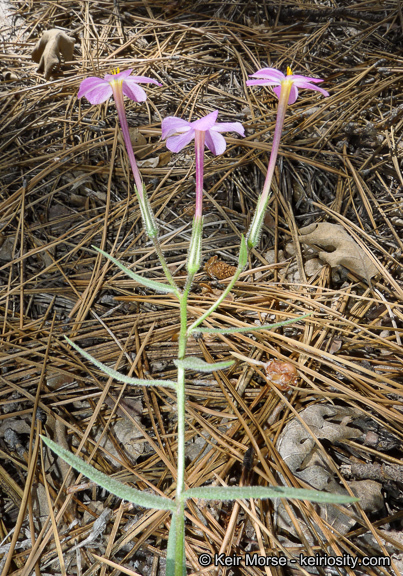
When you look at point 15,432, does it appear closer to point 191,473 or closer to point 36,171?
point 191,473

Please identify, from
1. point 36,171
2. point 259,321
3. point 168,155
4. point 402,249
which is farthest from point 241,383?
point 36,171

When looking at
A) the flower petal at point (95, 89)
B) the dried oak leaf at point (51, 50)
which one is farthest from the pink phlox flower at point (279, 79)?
the dried oak leaf at point (51, 50)

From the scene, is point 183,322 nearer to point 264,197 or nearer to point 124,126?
point 264,197

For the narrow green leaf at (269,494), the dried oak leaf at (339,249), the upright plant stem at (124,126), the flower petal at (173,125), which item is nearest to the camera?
the narrow green leaf at (269,494)

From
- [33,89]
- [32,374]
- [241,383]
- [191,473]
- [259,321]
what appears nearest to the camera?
[191,473]

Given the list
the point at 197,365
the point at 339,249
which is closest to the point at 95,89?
the point at 197,365

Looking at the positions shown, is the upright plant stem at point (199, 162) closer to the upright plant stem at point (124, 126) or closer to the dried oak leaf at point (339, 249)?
the upright plant stem at point (124, 126)
